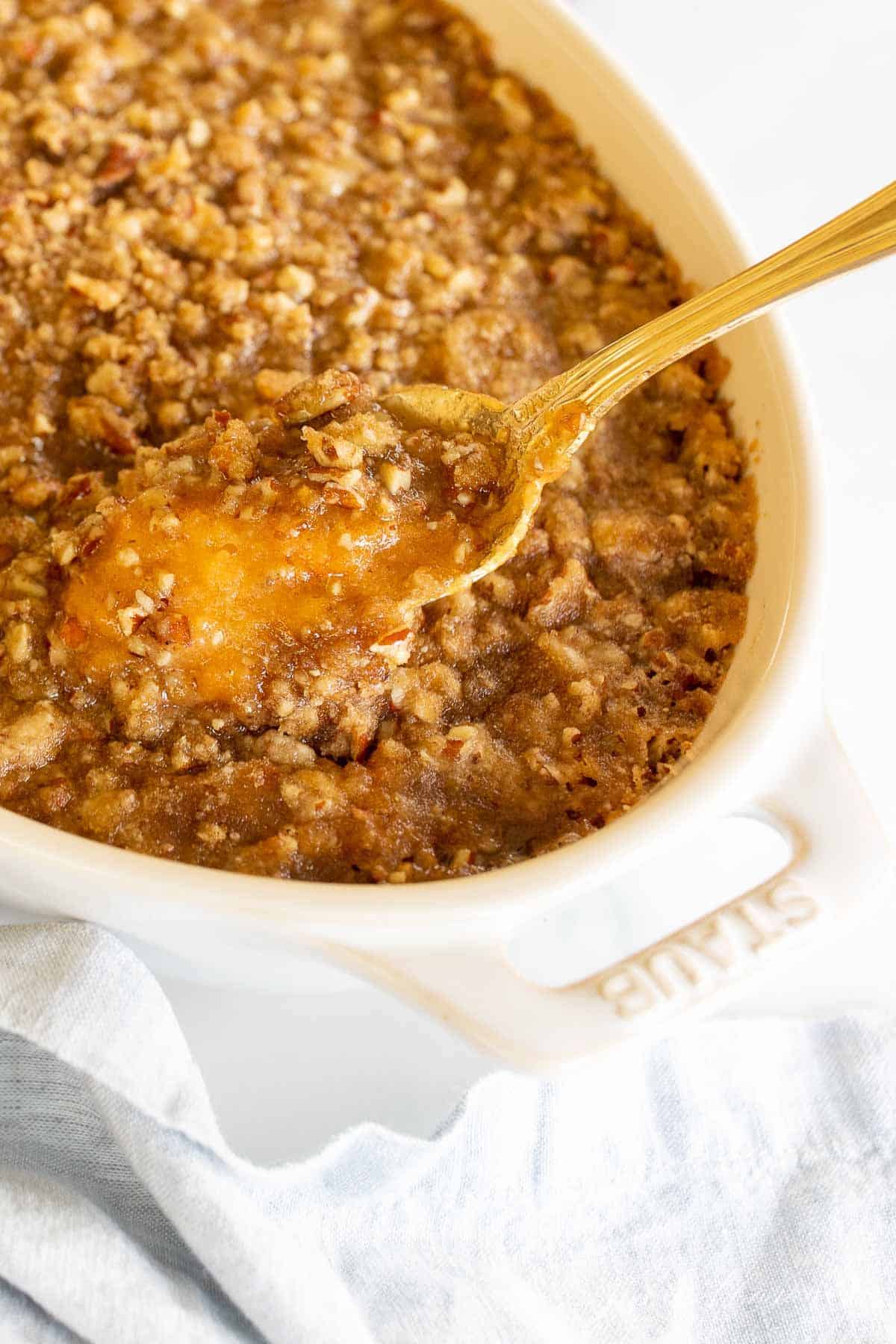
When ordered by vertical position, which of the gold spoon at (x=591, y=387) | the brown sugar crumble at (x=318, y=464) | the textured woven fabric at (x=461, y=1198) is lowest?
the textured woven fabric at (x=461, y=1198)

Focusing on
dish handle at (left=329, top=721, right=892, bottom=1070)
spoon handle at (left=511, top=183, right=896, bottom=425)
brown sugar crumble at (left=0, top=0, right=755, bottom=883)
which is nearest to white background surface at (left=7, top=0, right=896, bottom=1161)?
dish handle at (left=329, top=721, right=892, bottom=1070)

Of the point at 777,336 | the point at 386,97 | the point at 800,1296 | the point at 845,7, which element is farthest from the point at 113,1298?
the point at 845,7

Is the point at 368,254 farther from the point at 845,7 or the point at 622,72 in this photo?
the point at 845,7

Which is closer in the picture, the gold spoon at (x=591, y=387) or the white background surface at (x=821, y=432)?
the gold spoon at (x=591, y=387)

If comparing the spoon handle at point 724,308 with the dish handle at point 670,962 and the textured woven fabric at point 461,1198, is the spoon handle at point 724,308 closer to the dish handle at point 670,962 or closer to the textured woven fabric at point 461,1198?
the dish handle at point 670,962

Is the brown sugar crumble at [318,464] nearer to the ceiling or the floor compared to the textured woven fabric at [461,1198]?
nearer to the ceiling

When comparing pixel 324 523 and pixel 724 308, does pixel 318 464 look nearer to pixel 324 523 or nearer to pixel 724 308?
pixel 324 523

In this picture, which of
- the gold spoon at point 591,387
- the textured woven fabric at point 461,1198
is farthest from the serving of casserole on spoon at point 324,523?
the textured woven fabric at point 461,1198
